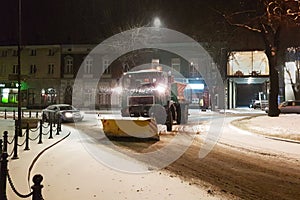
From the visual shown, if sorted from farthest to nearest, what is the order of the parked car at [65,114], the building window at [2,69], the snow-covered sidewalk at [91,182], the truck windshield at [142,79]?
the building window at [2,69], the parked car at [65,114], the truck windshield at [142,79], the snow-covered sidewalk at [91,182]

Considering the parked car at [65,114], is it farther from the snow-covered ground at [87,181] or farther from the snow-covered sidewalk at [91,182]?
the snow-covered sidewalk at [91,182]

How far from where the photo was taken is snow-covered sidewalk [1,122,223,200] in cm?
649

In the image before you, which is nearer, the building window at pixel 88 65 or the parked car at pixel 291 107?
the parked car at pixel 291 107

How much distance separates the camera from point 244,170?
899cm

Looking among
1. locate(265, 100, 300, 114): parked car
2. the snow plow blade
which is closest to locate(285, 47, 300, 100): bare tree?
locate(265, 100, 300, 114): parked car

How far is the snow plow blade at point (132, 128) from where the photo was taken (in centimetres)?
1433

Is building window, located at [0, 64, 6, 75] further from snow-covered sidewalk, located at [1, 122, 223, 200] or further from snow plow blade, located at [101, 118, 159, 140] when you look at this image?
snow-covered sidewalk, located at [1, 122, 223, 200]

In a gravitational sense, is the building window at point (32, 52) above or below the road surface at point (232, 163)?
above

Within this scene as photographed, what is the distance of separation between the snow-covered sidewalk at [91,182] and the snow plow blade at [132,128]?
446 cm

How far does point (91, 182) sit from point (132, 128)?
7.37 m

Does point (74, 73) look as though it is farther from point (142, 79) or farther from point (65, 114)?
point (142, 79)

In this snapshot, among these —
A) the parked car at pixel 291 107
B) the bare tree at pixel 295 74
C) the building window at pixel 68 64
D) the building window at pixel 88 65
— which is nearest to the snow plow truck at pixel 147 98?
the parked car at pixel 291 107

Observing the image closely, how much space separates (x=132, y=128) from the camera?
14734 millimetres

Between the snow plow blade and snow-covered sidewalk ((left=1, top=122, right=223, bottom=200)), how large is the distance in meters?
4.46
